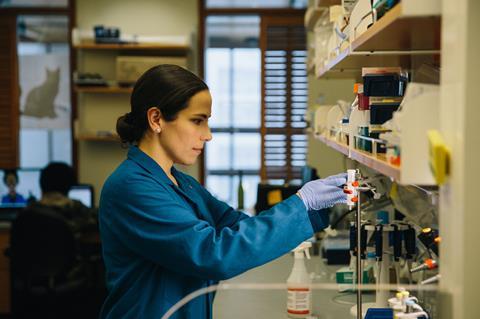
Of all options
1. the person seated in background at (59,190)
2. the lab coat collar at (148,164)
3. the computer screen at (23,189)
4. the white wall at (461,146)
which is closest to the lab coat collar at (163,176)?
the lab coat collar at (148,164)

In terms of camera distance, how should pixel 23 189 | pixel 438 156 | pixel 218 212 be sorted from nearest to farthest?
pixel 438 156, pixel 218 212, pixel 23 189

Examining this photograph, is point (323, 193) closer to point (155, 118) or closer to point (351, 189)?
point (351, 189)

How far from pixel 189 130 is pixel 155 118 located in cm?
9

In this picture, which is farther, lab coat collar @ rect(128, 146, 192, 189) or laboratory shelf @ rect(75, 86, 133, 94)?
laboratory shelf @ rect(75, 86, 133, 94)

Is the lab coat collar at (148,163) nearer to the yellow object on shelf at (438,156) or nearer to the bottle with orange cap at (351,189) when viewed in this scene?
the bottle with orange cap at (351,189)

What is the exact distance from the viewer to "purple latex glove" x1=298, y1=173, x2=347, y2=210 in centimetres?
187

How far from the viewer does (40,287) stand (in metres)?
4.29

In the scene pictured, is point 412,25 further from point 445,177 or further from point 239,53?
point 239,53

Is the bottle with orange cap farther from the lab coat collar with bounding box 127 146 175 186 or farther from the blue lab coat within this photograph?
the lab coat collar with bounding box 127 146 175 186

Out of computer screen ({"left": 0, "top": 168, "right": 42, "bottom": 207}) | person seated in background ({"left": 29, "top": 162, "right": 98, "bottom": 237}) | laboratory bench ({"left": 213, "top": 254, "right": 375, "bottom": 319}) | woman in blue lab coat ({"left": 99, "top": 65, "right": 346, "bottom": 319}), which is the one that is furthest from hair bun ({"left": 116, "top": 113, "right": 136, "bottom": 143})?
computer screen ({"left": 0, "top": 168, "right": 42, "bottom": 207})

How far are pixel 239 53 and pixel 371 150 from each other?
174 inches

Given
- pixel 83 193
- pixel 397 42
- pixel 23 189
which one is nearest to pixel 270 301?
pixel 397 42

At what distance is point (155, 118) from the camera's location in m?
1.94

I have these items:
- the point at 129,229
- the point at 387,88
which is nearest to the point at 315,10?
the point at 387,88
